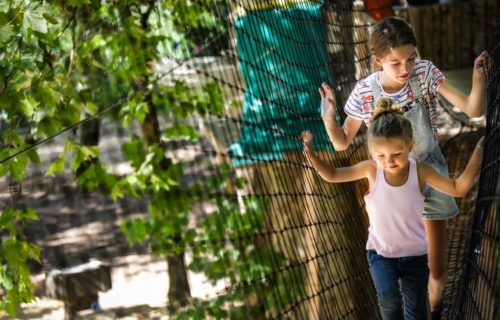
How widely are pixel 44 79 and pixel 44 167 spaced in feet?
1.24

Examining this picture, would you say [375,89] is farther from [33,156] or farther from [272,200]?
[33,156]

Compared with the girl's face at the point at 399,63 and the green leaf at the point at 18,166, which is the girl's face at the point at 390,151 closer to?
the girl's face at the point at 399,63

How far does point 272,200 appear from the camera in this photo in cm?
279

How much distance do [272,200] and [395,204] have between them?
78 centimetres

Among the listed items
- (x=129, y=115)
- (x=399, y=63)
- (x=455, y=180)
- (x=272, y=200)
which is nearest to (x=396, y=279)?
(x=455, y=180)

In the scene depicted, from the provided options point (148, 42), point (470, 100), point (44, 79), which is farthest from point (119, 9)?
point (470, 100)

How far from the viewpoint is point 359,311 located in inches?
107

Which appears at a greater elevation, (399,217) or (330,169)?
(330,169)

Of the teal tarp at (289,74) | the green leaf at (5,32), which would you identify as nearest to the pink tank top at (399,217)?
the teal tarp at (289,74)

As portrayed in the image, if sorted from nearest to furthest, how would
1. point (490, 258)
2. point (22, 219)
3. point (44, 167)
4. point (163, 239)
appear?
1. point (490, 258)
2. point (163, 239)
3. point (22, 219)
4. point (44, 167)

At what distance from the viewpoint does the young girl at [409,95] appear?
2.15 meters

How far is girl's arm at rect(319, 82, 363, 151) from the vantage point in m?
2.17

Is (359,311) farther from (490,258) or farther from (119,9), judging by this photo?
(119,9)

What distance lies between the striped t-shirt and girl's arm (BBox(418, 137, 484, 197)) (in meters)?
0.19
